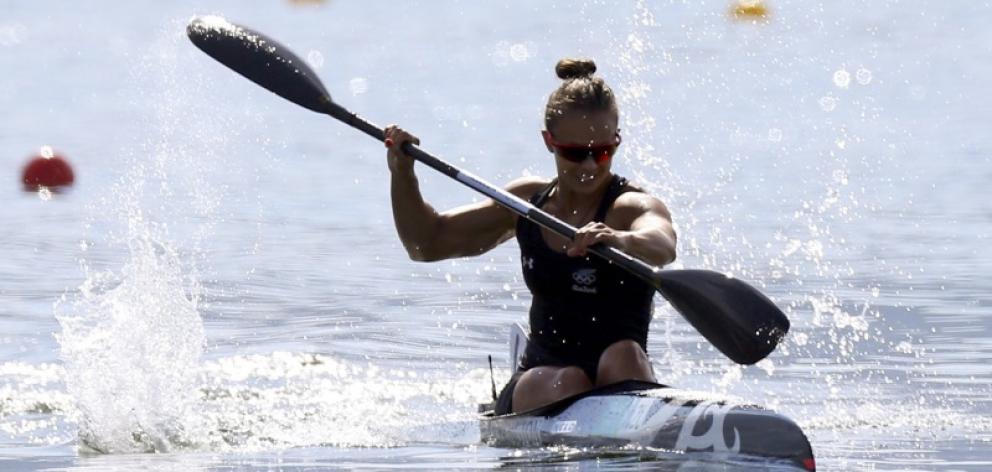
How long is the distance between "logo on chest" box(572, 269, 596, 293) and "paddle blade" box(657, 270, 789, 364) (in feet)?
1.02

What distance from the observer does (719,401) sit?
269 inches

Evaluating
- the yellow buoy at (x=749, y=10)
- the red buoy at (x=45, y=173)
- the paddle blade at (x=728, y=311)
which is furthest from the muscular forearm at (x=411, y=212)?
the yellow buoy at (x=749, y=10)

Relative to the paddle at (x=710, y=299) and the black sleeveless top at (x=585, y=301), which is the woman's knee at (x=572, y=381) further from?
the paddle at (x=710, y=299)

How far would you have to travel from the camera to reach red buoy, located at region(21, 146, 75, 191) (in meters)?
16.7

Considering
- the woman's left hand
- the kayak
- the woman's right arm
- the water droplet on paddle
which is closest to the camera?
the kayak

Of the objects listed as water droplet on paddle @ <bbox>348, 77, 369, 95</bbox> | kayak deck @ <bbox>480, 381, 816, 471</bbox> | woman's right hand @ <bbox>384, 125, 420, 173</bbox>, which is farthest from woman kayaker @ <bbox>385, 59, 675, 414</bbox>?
water droplet on paddle @ <bbox>348, 77, 369, 95</bbox>

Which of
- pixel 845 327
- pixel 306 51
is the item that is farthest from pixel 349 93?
pixel 845 327

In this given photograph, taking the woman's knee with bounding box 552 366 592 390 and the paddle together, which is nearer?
the paddle

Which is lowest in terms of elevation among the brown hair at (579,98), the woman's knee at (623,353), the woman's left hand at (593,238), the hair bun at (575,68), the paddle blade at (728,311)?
the woman's knee at (623,353)

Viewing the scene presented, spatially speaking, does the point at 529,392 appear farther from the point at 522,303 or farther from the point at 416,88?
the point at 416,88

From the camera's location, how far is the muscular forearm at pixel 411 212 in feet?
25.1

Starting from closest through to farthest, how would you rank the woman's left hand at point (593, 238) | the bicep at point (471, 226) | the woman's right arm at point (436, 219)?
the woman's left hand at point (593, 238) → the woman's right arm at point (436, 219) → the bicep at point (471, 226)

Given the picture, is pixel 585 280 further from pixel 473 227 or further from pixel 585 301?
pixel 473 227

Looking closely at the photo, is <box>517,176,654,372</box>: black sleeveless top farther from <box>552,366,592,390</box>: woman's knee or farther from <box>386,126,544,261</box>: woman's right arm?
<box>386,126,544,261</box>: woman's right arm
